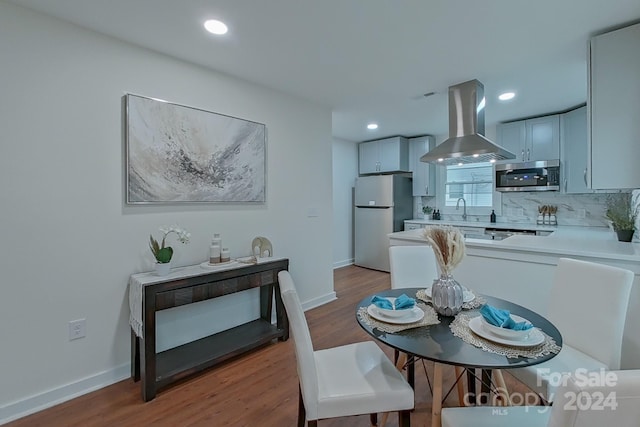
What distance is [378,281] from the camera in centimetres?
468

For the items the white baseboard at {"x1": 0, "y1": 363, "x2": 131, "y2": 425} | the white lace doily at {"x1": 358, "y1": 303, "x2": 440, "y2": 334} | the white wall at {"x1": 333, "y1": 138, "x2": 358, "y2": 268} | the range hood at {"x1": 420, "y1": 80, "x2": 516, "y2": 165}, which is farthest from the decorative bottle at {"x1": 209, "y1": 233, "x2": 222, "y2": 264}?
the white wall at {"x1": 333, "y1": 138, "x2": 358, "y2": 268}

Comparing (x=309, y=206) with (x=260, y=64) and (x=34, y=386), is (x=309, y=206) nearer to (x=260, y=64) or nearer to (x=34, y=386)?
(x=260, y=64)

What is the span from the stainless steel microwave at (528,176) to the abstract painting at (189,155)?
11.6ft

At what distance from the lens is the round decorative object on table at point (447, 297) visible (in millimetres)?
1528

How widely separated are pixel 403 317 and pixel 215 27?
218 centimetres

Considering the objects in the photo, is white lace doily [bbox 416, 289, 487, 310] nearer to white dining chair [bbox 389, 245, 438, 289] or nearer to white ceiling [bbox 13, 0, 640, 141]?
white dining chair [bbox 389, 245, 438, 289]

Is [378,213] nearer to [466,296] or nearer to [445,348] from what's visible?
[466,296]

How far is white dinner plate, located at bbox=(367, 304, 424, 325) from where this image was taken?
1430 mm

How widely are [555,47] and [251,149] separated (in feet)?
8.65

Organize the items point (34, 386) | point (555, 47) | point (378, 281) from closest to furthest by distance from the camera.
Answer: point (34, 386) < point (555, 47) < point (378, 281)

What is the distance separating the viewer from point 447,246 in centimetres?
154

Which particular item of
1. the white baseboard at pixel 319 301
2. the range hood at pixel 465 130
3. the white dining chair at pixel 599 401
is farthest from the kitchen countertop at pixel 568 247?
the white baseboard at pixel 319 301

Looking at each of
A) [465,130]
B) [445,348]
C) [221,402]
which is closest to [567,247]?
[465,130]

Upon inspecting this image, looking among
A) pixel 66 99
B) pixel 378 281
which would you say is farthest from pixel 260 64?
pixel 378 281
